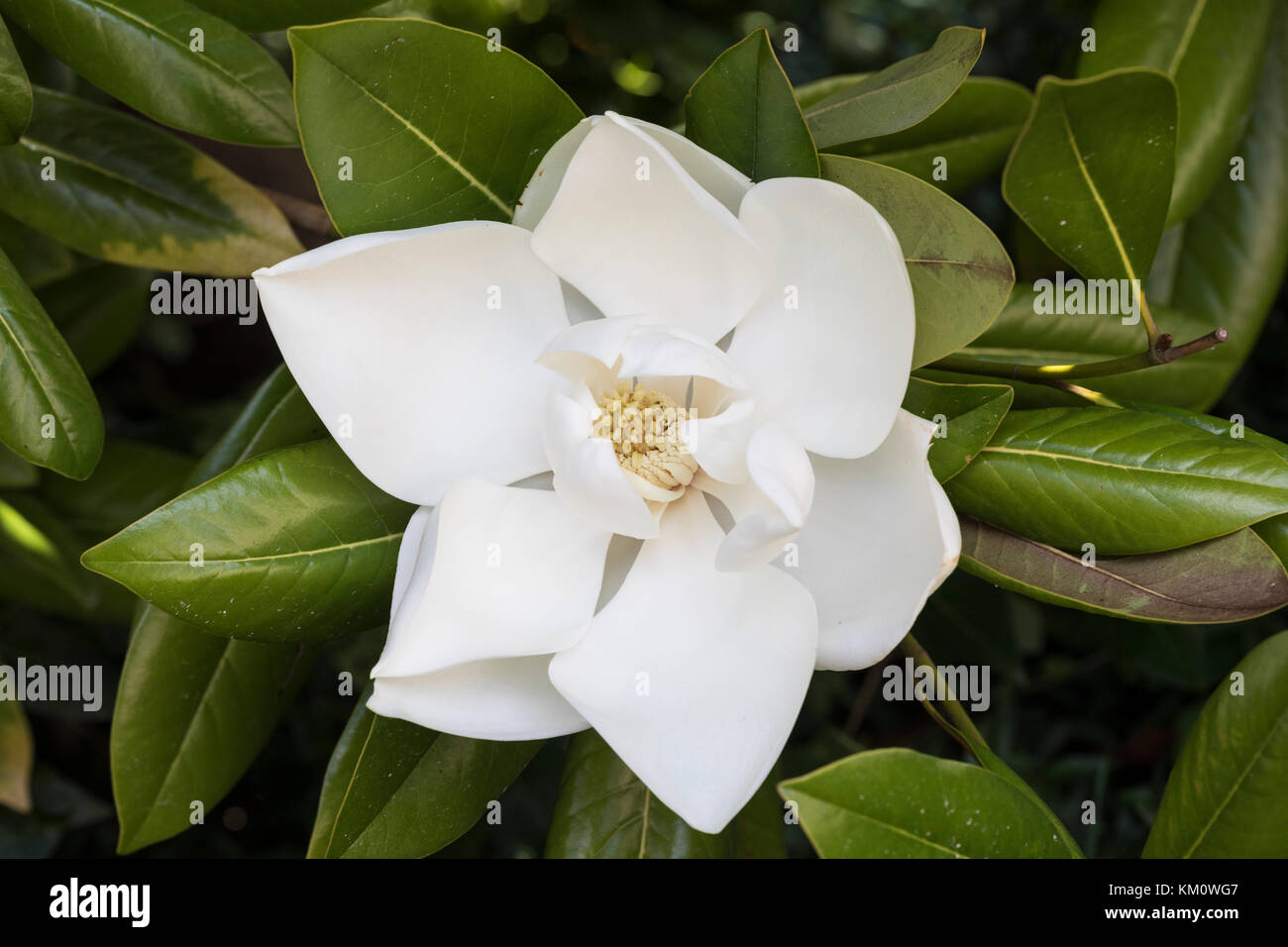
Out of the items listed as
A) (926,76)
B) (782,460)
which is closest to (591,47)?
(926,76)

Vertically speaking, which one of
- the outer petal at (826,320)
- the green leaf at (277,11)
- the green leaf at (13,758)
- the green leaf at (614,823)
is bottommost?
the green leaf at (614,823)

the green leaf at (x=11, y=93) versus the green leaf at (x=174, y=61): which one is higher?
the green leaf at (x=174, y=61)

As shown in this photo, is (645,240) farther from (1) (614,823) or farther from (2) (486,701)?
(1) (614,823)

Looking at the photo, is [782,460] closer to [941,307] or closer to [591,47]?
[941,307]

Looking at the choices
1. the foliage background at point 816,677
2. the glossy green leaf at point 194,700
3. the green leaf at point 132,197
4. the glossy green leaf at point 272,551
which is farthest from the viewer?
the foliage background at point 816,677

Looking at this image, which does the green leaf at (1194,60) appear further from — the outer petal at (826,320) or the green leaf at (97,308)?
the green leaf at (97,308)

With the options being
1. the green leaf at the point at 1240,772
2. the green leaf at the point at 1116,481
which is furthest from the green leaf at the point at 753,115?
the green leaf at the point at 1240,772

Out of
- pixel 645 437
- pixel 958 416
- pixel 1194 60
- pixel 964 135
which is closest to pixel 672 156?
pixel 645 437
